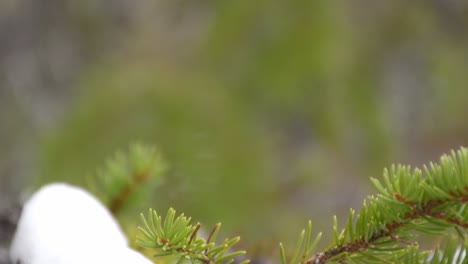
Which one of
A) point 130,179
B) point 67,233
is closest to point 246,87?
point 130,179

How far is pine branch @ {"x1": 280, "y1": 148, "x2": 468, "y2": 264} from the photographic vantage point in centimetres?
32

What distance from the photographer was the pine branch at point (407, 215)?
12.5 inches

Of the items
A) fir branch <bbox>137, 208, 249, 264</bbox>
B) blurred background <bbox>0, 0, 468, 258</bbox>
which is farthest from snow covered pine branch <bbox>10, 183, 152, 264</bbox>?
blurred background <bbox>0, 0, 468, 258</bbox>

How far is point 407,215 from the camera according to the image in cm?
34

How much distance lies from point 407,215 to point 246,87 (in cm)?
202

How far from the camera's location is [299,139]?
242cm

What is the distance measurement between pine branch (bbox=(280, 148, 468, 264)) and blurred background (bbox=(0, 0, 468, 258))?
1.37m

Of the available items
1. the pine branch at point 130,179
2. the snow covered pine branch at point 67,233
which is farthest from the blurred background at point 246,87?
the snow covered pine branch at point 67,233

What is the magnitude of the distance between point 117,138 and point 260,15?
952 mm

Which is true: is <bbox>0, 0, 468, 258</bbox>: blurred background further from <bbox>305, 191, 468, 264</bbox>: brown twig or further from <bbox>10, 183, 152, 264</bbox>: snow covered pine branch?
<bbox>305, 191, 468, 264</bbox>: brown twig

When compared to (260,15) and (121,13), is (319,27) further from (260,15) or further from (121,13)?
(121,13)

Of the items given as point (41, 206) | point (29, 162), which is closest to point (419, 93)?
point (29, 162)

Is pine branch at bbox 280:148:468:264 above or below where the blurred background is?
below

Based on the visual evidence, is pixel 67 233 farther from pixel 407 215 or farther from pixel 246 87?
pixel 246 87
